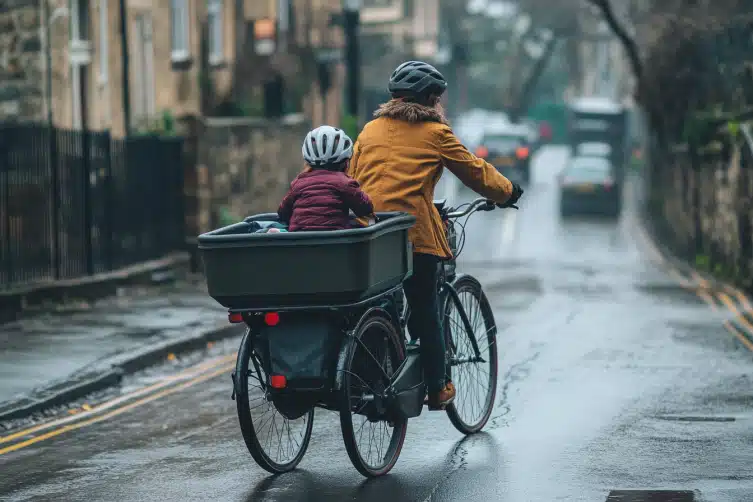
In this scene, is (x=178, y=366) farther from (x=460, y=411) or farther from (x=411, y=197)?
(x=411, y=197)

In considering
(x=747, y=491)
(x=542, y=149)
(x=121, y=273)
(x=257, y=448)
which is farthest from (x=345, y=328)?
(x=542, y=149)

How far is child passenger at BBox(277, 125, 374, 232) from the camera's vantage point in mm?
7719

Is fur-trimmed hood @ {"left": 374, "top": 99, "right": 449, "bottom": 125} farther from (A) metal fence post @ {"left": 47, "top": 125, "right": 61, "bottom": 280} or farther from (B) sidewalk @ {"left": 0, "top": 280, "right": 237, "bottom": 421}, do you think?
(A) metal fence post @ {"left": 47, "top": 125, "right": 61, "bottom": 280}

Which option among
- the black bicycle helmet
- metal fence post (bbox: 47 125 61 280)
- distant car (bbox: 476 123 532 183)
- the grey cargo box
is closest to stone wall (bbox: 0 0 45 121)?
metal fence post (bbox: 47 125 61 280)

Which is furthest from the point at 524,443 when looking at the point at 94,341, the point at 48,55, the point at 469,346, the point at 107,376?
the point at 48,55

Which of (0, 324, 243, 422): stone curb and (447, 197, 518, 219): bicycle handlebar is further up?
(447, 197, 518, 219): bicycle handlebar

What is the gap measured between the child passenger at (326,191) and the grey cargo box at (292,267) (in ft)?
0.93

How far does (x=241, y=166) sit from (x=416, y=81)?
15.4 meters

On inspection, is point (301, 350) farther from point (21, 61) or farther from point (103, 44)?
point (103, 44)

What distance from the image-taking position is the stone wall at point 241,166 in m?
22.1

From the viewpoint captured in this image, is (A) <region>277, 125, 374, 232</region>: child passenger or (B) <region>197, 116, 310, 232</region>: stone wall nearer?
(A) <region>277, 125, 374, 232</region>: child passenger

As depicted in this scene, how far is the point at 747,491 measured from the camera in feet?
24.2

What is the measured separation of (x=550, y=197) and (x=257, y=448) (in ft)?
140

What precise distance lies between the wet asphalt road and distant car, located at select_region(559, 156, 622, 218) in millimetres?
27982
